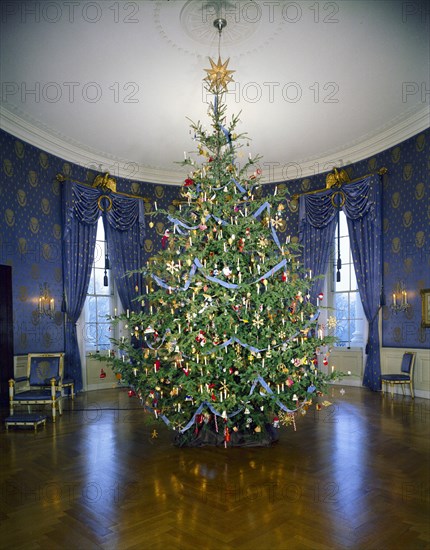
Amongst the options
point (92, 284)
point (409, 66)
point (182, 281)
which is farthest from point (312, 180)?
point (182, 281)

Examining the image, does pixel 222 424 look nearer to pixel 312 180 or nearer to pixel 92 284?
pixel 92 284

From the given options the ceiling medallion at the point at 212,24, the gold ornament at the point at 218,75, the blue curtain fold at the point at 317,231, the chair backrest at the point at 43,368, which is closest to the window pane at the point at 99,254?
the chair backrest at the point at 43,368

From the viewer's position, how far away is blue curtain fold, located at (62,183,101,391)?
8.62m

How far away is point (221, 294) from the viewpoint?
450 centimetres

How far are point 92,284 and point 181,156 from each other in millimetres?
3448

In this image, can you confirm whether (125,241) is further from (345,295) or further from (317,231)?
(345,295)

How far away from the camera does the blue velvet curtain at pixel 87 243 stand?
8672 mm

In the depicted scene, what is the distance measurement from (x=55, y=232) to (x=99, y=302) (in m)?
1.99

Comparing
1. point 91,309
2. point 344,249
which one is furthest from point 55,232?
point 344,249

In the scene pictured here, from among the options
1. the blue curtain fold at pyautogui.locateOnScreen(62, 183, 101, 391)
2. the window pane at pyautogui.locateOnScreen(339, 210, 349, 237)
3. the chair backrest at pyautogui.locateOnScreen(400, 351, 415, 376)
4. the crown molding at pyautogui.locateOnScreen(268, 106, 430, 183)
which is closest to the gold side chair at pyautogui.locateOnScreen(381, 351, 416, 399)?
the chair backrest at pyautogui.locateOnScreen(400, 351, 415, 376)

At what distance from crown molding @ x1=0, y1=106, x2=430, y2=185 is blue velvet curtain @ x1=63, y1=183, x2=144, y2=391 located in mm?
665

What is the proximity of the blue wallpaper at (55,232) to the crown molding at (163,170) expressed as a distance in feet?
0.54

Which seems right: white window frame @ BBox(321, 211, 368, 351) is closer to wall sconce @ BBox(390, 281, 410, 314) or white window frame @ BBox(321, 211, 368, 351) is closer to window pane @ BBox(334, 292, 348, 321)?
window pane @ BBox(334, 292, 348, 321)

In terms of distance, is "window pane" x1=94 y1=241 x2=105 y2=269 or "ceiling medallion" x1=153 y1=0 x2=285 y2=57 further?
"window pane" x1=94 y1=241 x2=105 y2=269
